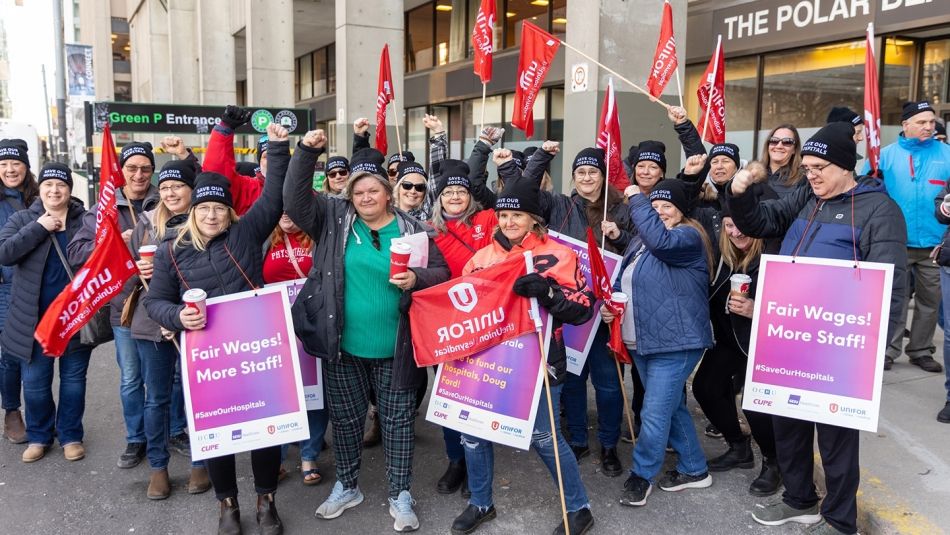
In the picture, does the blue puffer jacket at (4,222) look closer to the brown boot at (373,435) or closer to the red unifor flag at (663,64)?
the brown boot at (373,435)

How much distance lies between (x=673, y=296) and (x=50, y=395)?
4602 mm

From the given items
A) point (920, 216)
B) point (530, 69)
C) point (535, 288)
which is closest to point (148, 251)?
point (535, 288)

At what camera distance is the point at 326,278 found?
13.7 feet

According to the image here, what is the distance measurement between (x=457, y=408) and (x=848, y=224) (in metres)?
2.39

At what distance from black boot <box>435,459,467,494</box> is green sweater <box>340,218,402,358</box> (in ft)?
3.49

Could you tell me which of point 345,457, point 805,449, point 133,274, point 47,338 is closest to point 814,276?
point 805,449

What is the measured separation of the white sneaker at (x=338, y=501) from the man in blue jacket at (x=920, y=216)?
5075mm

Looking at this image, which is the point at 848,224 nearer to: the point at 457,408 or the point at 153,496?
the point at 457,408

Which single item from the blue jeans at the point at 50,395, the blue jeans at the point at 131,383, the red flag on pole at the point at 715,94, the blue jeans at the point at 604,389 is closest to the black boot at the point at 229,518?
the blue jeans at the point at 131,383

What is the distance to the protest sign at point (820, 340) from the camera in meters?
3.73

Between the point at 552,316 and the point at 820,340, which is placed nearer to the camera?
the point at 820,340

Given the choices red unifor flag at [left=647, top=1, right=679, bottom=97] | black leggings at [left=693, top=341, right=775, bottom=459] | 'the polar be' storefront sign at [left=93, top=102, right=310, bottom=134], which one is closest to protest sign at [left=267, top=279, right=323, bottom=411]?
black leggings at [left=693, top=341, right=775, bottom=459]

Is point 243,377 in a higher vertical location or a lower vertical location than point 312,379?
higher

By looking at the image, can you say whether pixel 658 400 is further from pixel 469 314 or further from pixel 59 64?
pixel 59 64
